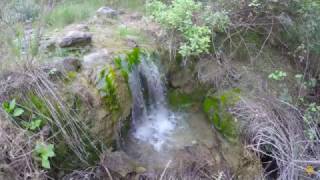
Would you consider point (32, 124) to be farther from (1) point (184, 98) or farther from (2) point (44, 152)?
(1) point (184, 98)

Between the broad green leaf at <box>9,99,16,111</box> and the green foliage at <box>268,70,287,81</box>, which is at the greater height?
the broad green leaf at <box>9,99,16,111</box>

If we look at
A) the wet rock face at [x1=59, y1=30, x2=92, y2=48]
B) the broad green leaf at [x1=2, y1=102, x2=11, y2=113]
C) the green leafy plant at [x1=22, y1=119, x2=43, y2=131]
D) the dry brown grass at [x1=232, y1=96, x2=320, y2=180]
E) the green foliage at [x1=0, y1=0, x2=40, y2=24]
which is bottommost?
the dry brown grass at [x1=232, y1=96, x2=320, y2=180]

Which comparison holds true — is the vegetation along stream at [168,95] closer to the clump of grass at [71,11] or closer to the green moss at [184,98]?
the green moss at [184,98]

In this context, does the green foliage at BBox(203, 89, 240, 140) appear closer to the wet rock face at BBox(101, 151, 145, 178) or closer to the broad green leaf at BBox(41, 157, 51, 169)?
the wet rock face at BBox(101, 151, 145, 178)

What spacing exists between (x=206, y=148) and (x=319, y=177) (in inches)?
42.9

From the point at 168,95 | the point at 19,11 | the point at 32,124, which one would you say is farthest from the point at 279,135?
the point at 19,11

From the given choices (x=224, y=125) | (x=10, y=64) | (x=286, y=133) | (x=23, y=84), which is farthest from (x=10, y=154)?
(x=286, y=133)

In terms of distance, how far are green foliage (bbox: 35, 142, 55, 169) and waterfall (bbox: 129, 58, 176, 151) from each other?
1.28m

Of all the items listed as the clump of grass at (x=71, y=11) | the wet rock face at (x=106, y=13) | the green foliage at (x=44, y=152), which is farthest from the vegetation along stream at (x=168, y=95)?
the wet rock face at (x=106, y=13)

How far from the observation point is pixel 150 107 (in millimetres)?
4004

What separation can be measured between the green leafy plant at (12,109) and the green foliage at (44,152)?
317 mm

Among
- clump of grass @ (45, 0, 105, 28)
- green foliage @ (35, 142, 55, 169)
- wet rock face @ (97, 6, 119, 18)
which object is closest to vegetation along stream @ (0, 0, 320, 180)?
green foliage @ (35, 142, 55, 169)

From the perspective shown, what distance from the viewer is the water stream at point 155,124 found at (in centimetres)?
339

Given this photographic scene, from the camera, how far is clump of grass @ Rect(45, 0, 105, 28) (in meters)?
4.90
